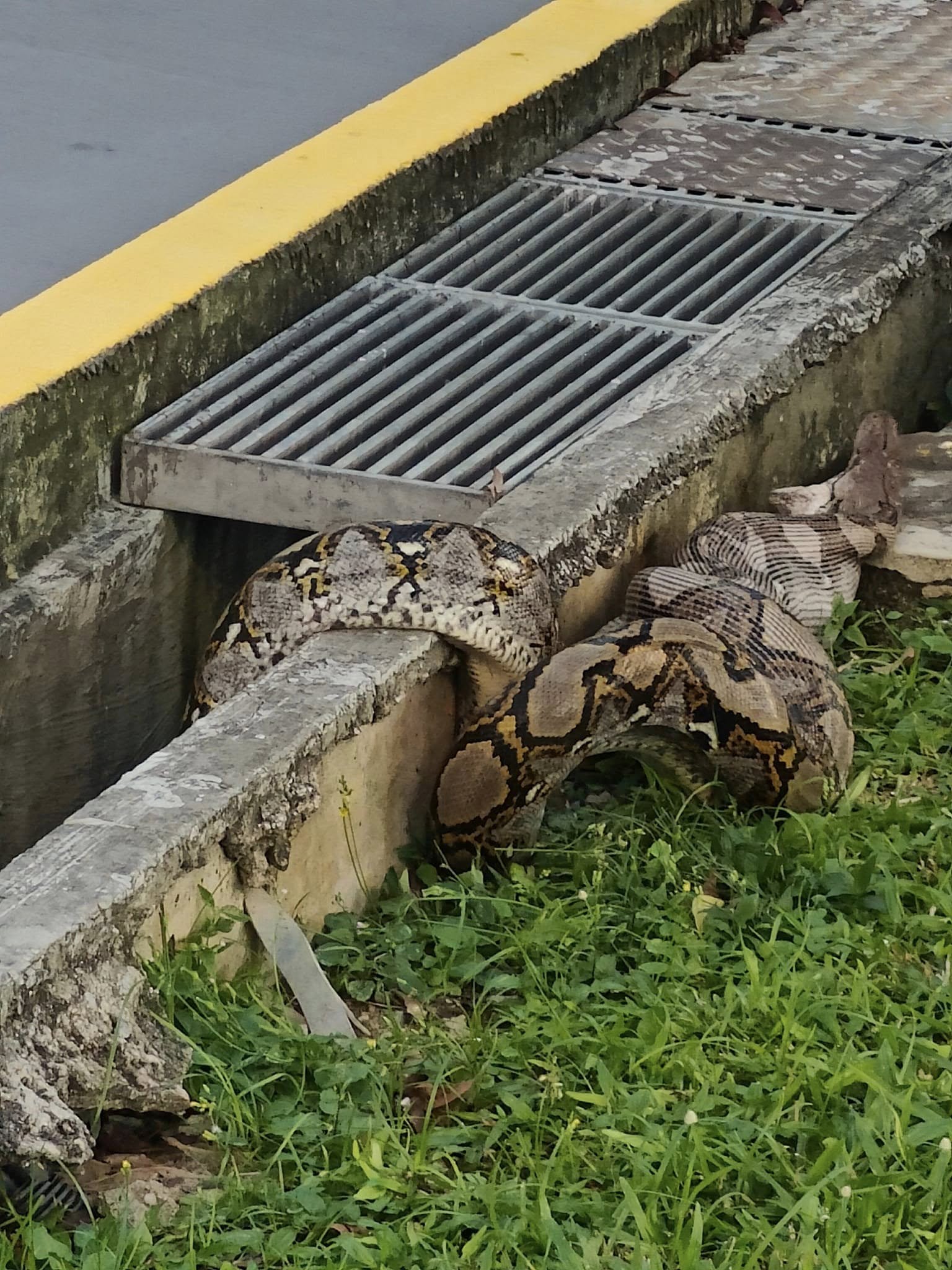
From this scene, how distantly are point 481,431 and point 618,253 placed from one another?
4.63ft

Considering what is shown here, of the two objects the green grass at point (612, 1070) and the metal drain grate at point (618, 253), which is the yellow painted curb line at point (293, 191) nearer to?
the metal drain grate at point (618, 253)

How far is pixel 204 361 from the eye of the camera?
556cm

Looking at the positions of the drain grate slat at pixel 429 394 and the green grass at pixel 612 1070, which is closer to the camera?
the green grass at pixel 612 1070

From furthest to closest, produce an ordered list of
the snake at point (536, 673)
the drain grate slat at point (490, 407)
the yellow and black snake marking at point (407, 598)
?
1. the drain grate slat at point (490, 407)
2. the yellow and black snake marking at point (407, 598)
3. the snake at point (536, 673)

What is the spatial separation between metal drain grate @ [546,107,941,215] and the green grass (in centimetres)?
321

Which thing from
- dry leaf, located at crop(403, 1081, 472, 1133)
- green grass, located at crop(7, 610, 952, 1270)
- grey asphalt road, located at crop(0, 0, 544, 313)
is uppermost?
grey asphalt road, located at crop(0, 0, 544, 313)

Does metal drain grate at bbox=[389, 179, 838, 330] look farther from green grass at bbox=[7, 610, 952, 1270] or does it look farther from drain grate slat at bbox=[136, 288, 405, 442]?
green grass at bbox=[7, 610, 952, 1270]

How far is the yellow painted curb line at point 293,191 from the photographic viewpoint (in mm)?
5133

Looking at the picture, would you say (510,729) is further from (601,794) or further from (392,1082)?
(392,1082)

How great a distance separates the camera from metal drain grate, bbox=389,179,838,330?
6.20m

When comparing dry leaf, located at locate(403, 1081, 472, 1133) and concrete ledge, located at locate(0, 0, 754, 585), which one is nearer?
dry leaf, located at locate(403, 1081, 472, 1133)

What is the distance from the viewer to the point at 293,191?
6062mm

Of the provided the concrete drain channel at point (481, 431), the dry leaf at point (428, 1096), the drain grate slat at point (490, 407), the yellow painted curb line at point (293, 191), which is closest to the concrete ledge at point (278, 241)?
the yellow painted curb line at point (293, 191)

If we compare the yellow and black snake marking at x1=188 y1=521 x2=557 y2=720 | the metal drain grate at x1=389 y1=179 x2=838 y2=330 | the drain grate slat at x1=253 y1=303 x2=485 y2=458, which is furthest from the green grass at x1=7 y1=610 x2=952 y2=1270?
the metal drain grate at x1=389 y1=179 x2=838 y2=330
